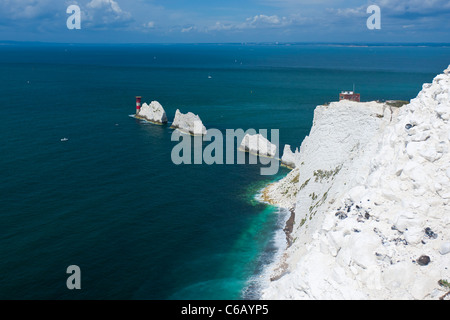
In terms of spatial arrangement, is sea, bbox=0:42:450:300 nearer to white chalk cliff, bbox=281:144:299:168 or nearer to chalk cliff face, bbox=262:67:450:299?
white chalk cliff, bbox=281:144:299:168

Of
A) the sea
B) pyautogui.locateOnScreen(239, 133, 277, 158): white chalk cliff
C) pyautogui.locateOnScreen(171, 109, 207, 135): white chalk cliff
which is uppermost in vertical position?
pyautogui.locateOnScreen(171, 109, 207, 135): white chalk cliff

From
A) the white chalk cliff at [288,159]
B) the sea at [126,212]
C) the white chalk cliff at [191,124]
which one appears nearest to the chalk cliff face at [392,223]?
the sea at [126,212]

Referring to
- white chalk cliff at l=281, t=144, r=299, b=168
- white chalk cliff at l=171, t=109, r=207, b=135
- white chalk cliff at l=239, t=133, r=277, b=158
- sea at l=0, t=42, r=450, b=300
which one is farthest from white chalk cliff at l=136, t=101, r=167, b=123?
white chalk cliff at l=281, t=144, r=299, b=168

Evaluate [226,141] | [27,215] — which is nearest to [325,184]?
[27,215]

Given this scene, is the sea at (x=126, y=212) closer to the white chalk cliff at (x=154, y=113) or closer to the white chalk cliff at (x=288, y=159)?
the white chalk cliff at (x=288, y=159)

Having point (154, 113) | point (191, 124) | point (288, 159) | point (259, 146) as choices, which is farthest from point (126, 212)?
point (154, 113)

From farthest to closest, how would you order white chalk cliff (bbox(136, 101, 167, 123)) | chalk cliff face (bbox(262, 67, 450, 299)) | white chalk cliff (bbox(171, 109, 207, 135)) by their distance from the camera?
white chalk cliff (bbox(136, 101, 167, 123)) < white chalk cliff (bbox(171, 109, 207, 135)) < chalk cliff face (bbox(262, 67, 450, 299))

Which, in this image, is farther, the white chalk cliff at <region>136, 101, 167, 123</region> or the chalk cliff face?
the white chalk cliff at <region>136, 101, 167, 123</region>

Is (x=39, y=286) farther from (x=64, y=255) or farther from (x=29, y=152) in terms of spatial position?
(x=29, y=152)
